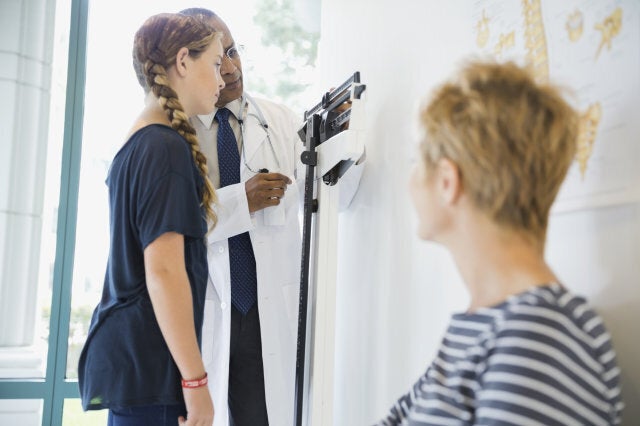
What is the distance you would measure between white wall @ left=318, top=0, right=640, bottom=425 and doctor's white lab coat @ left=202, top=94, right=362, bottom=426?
0.17 meters

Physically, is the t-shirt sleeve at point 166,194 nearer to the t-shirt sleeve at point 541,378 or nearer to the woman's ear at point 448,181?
the woman's ear at point 448,181

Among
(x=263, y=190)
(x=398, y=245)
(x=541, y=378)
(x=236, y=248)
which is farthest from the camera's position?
(x=236, y=248)

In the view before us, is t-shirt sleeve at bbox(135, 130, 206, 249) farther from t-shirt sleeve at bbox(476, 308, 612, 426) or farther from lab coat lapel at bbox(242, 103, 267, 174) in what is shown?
t-shirt sleeve at bbox(476, 308, 612, 426)

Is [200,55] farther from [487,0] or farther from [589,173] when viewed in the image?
[589,173]

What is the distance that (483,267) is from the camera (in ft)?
2.48

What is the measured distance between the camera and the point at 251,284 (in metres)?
1.76

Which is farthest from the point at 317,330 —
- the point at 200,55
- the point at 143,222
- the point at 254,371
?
the point at 200,55

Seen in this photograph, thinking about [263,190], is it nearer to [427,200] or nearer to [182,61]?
[182,61]

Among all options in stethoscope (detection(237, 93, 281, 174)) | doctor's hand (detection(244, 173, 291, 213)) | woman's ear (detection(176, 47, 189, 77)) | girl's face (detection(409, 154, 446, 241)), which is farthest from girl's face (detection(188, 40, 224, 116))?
girl's face (detection(409, 154, 446, 241))

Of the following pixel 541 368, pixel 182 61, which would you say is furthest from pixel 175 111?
pixel 541 368

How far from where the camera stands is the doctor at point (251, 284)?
67.1 inches

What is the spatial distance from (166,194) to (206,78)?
1.26 ft

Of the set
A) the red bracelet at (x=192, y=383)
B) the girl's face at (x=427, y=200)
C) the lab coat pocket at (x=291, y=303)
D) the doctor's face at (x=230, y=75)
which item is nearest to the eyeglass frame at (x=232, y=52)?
the doctor's face at (x=230, y=75)

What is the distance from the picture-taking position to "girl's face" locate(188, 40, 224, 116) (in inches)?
56.4
